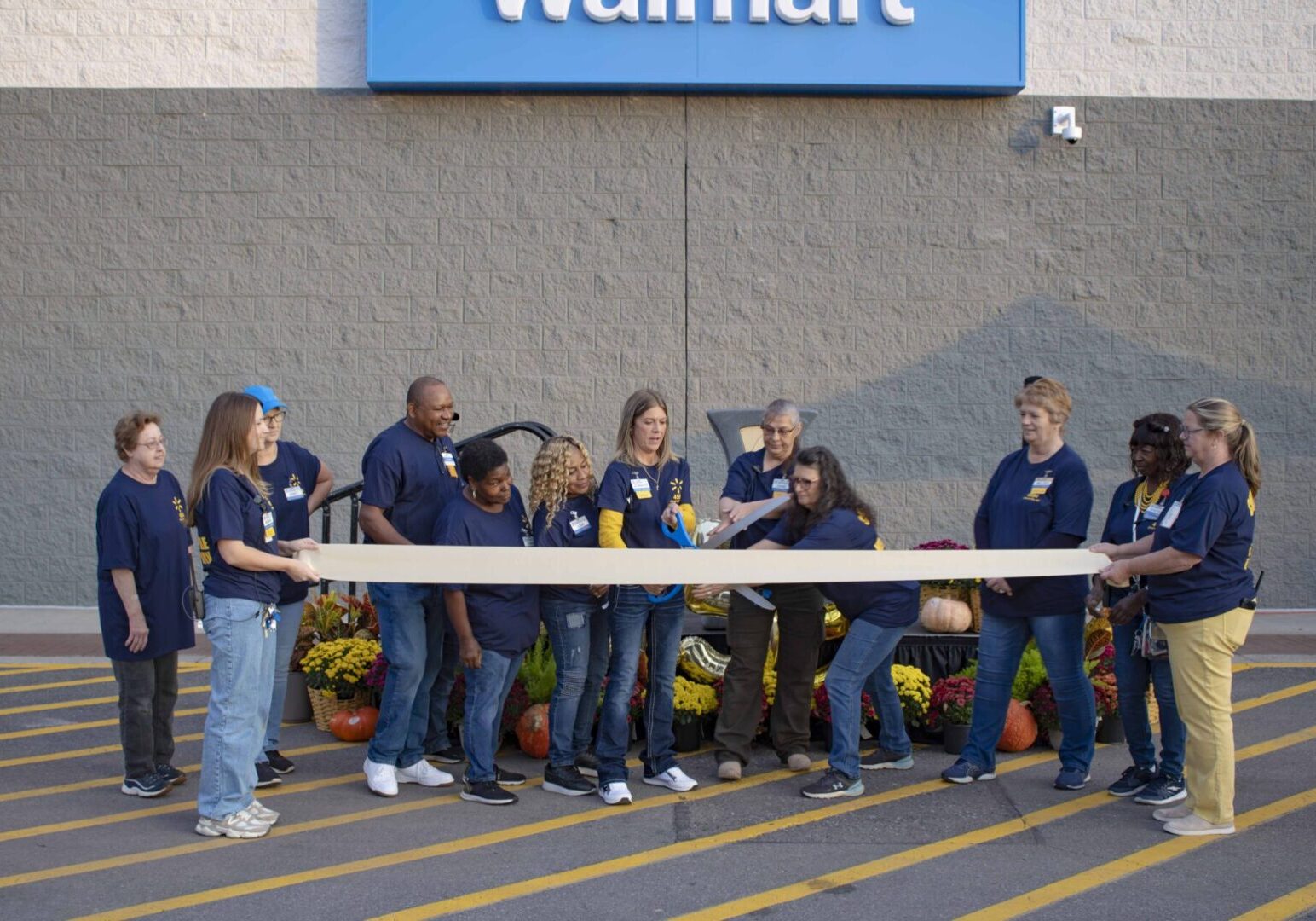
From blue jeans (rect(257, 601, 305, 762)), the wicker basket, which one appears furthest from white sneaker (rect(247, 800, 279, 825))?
the wicker basket

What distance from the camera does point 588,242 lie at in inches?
448

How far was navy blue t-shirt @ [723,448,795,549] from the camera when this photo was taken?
646 centimetres

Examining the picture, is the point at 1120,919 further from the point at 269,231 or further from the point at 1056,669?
the point at 269,231

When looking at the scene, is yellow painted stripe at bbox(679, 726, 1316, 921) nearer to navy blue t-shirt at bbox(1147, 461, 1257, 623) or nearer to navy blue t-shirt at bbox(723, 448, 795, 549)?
navy blue t-shirt at bbox(1147, 461, 1257, 623)

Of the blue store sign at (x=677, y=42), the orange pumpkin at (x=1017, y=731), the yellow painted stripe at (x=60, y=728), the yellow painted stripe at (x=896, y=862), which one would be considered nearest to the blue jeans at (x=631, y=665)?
the yellow painted stripe at (x=896, y=862)

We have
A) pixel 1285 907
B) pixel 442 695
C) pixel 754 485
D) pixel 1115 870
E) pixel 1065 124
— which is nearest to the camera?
pixel 1285 907

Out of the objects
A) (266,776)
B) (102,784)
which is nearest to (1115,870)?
(266,776)

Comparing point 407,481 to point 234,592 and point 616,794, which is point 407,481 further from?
point 616,794

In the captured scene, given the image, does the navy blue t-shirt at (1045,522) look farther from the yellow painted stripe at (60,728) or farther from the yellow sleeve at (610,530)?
the yellow painted stripe at (60,728)

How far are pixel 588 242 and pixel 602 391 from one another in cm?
126

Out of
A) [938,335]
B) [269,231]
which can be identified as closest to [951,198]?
[938,335]

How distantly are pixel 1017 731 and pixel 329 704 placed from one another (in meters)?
3.65

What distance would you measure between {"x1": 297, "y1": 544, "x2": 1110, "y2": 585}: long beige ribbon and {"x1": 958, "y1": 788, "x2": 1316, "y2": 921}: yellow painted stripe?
3.87 feet

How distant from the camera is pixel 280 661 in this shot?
21.2 ft
